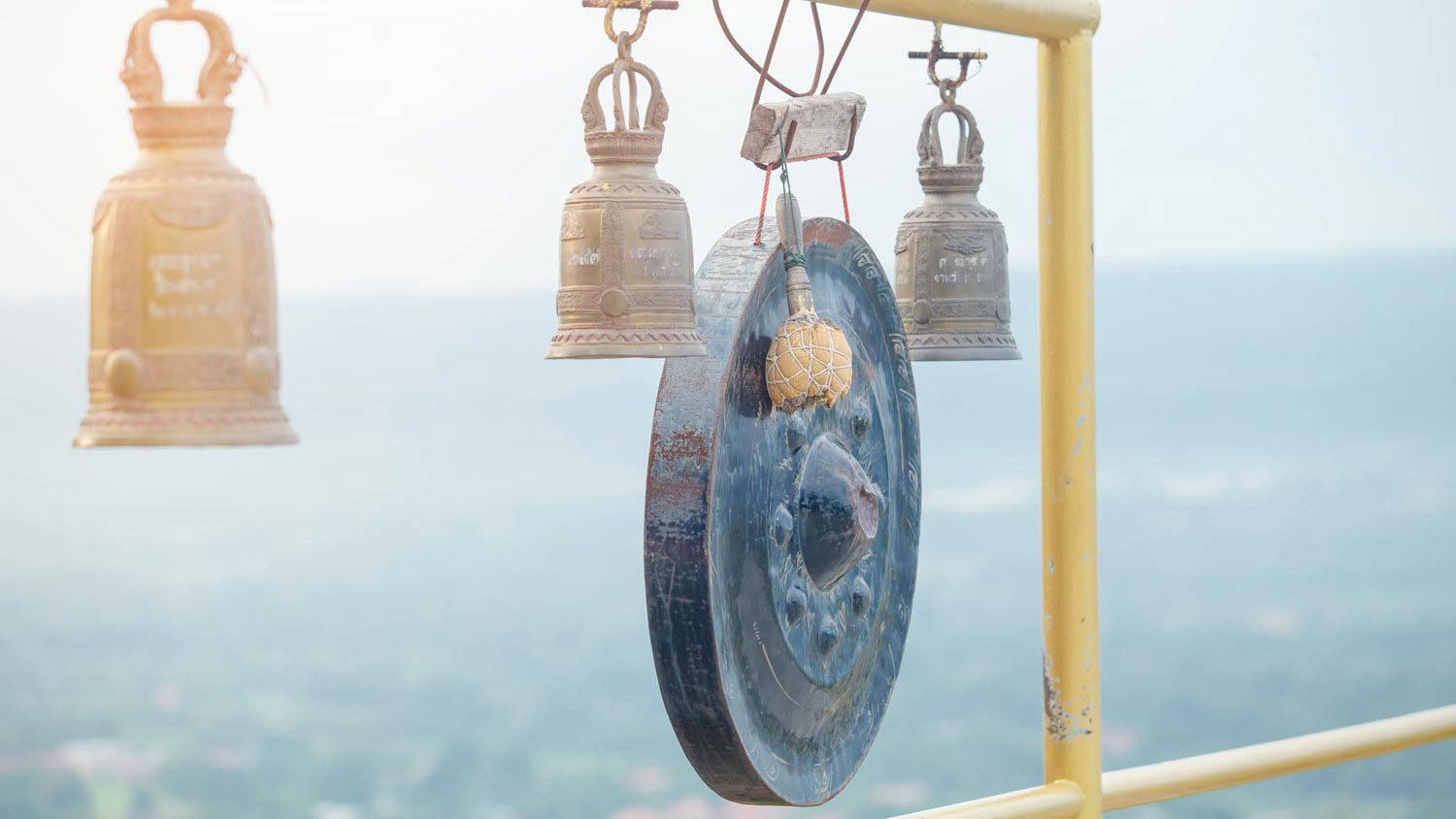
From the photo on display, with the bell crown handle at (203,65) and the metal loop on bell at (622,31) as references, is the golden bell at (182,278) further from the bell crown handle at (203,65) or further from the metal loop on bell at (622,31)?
the metal loop on bell at (622,31)

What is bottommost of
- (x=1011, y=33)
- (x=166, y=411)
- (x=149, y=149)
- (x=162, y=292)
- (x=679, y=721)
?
(x=679, y=721)

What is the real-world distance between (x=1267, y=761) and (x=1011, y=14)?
119 centimetres

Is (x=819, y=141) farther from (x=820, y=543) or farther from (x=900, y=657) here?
(x=900, y=657)

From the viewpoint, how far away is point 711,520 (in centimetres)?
229

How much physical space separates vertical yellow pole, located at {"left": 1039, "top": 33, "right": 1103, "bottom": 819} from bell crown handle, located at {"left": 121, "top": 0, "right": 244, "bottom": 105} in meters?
1.52

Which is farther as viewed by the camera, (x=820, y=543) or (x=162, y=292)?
(x=820, y=543)

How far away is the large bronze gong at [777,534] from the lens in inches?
90.6

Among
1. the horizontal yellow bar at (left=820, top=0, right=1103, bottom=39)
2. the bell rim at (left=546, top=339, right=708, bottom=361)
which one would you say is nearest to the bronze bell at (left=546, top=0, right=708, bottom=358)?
the bell rim at (left=546, top=339, right=708, bottom=361)

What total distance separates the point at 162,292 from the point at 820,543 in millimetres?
1106

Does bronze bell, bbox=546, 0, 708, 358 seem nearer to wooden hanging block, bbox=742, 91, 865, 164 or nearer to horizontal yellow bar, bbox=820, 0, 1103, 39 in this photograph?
wooden hanging block, bbox=742, 91, 865, 164

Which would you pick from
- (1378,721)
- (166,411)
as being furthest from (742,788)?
(1378,721)

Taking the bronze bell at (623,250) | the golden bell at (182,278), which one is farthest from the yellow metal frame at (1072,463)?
the golden bell at (182,278)

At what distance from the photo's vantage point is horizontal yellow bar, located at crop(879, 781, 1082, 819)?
99.2 inches

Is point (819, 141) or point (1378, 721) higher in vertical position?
point (819, 141)
